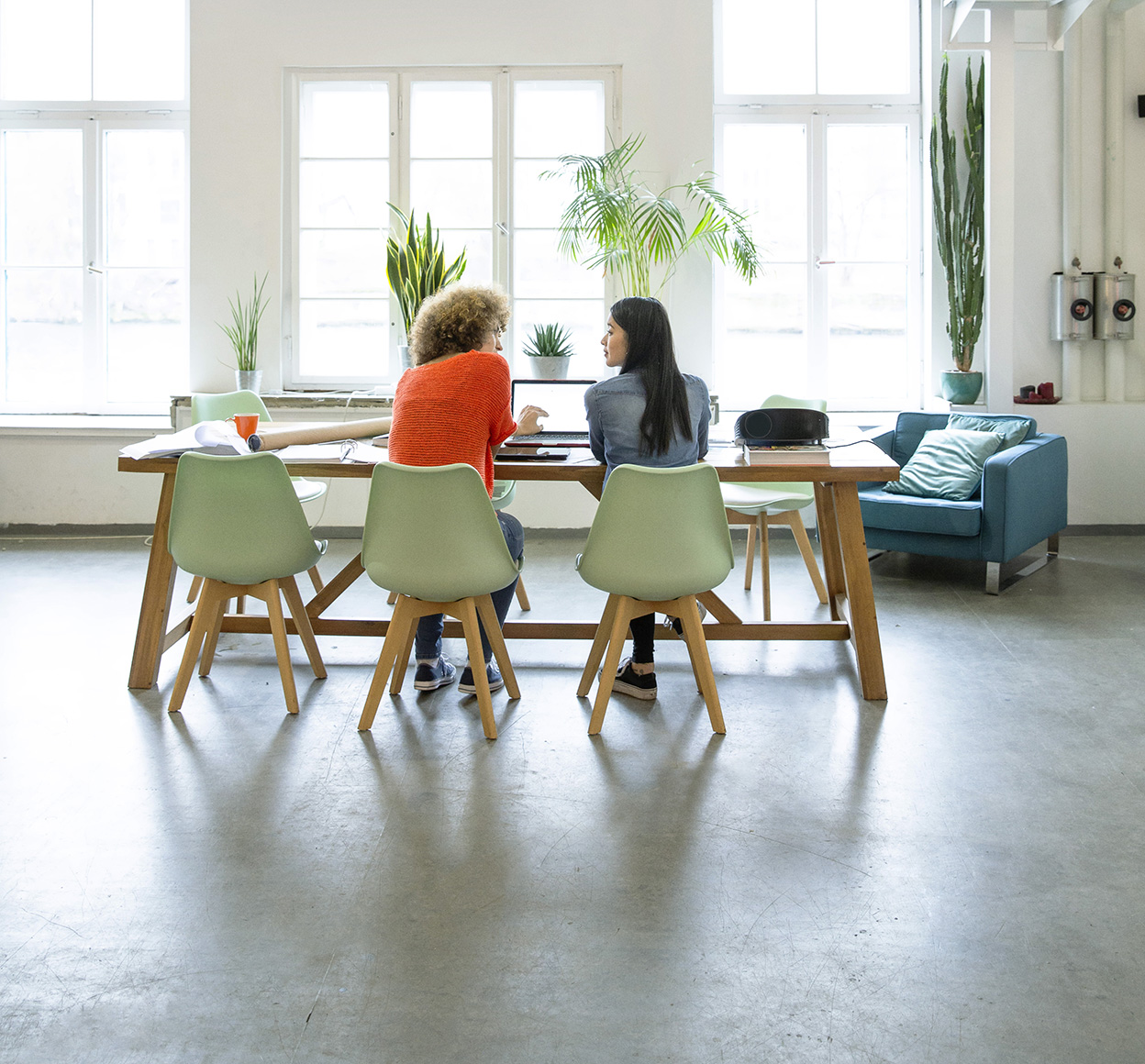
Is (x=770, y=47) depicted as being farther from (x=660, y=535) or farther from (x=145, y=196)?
(x=660, y=535)

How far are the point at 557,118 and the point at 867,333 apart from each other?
215 centimetres

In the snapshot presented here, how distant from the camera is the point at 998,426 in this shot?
19.1 feet

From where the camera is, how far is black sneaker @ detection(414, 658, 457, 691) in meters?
3.84

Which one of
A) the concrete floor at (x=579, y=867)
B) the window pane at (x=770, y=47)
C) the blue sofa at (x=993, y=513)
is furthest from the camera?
the window pane at (x=770, y=47)

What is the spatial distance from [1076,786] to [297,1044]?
2046 millimetres

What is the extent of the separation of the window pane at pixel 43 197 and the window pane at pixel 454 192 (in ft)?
6.67

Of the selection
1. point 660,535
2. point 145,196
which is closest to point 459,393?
point 660,535

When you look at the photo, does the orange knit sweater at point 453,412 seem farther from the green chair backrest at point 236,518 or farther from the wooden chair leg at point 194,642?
the wooden chair leg at point 194,642

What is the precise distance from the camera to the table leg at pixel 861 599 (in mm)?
3734

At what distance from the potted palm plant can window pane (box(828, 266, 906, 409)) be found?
703mm

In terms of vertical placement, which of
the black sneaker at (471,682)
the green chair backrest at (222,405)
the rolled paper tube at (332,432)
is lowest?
the black sneaker at (471,682)

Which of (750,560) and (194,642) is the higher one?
(750,560)

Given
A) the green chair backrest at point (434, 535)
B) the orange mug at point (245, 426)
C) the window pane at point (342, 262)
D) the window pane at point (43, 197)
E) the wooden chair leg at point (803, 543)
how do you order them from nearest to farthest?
the green chair backrest at point (434, 535) < the orange mug at point (245, 426) < the wooden chair leg at point (803, 543) < the window pane at point (342, 262) < the window pane at point (43, 197)

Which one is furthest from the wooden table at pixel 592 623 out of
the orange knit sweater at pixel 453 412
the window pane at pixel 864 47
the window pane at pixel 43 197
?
the window pane at pixel 43 197
